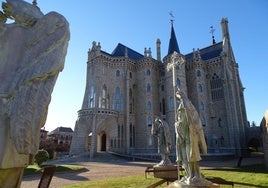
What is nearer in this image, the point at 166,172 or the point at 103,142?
the point at 166,172

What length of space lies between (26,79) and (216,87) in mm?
39993

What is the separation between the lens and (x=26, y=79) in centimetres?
Result: 189

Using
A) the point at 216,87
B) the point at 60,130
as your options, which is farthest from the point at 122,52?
the point at 60,130

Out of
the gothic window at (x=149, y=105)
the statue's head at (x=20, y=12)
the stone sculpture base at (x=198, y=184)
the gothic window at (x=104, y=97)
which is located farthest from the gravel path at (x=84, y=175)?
the gothic window at (x=149, y=105)

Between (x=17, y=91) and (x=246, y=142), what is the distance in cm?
3969

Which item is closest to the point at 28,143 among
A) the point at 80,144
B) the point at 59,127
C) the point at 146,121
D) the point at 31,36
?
the point at 31,36

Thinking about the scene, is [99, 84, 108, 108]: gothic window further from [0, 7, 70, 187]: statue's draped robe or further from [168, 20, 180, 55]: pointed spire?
[0, 7, 70, 187]: statue's draped robe

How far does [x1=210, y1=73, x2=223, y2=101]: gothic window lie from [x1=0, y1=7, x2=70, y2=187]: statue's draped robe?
38.9 meters

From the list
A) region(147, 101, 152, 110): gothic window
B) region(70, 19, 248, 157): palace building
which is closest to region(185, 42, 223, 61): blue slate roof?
region(70, 19, 248, 157): palace building

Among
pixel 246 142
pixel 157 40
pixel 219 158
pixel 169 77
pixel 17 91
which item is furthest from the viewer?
pixel 157 40

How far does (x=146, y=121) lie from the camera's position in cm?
3738

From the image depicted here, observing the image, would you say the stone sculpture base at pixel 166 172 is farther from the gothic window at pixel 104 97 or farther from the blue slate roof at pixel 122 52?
the blue slate roof at pixel 122 52

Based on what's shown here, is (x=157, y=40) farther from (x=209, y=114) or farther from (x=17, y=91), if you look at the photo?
(x=17, y=91)

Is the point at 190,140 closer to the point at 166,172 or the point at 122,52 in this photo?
the point at 166,172
